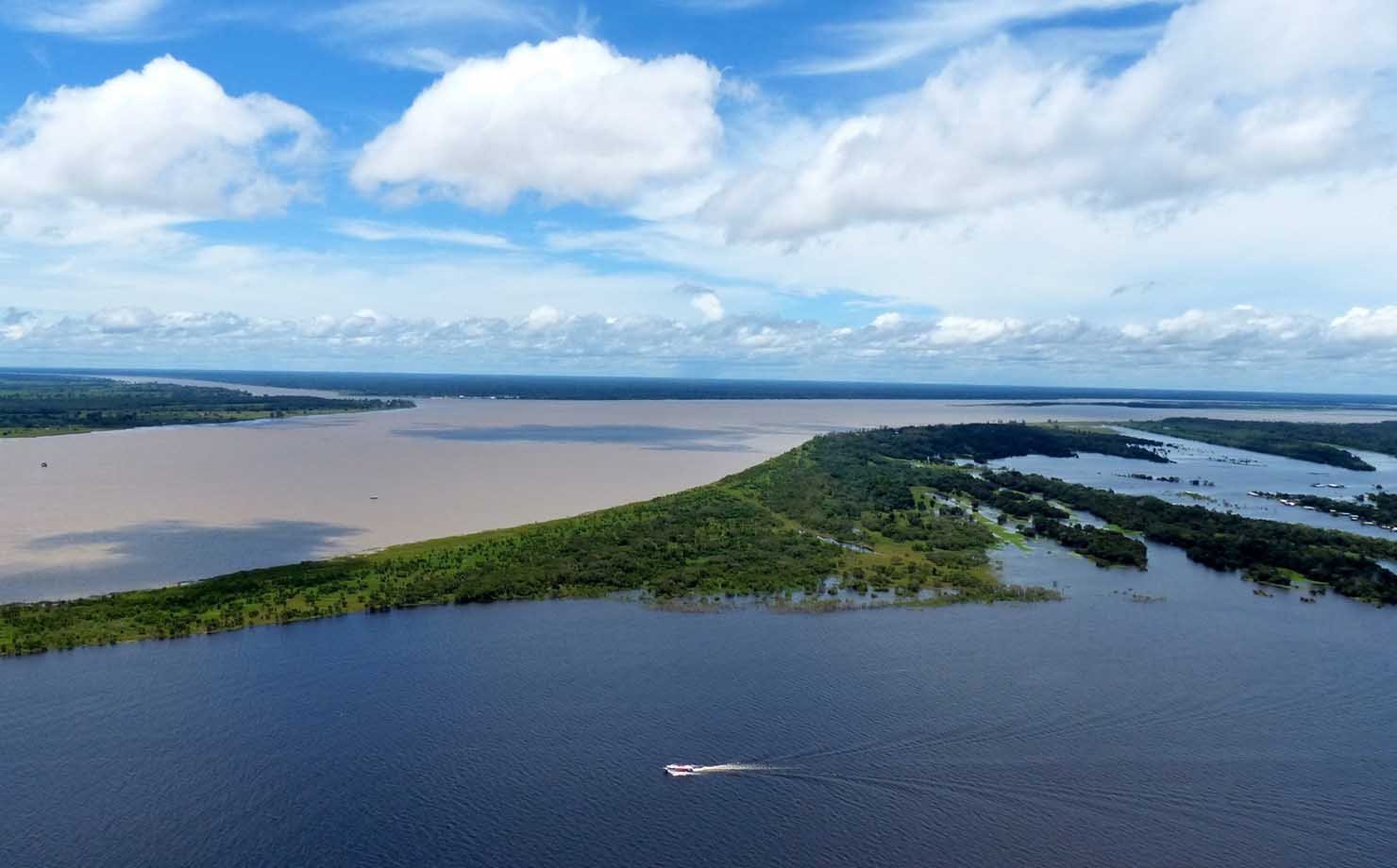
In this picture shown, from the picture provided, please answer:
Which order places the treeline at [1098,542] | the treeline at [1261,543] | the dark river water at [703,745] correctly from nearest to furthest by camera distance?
the dark river water at [703,745] < the treeline at [1261,543] < the treeline at [1098,542]

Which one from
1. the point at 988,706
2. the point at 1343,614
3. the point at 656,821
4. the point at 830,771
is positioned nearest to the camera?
the point at 656,821

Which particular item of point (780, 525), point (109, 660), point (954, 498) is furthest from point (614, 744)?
point (954, 498)

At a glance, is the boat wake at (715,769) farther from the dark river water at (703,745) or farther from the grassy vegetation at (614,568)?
the grassy vegetation at (614,568)

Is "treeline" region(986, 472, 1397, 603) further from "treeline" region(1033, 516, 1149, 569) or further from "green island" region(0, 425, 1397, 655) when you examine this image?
"treeline" region(1033, 516, 1149, 569)

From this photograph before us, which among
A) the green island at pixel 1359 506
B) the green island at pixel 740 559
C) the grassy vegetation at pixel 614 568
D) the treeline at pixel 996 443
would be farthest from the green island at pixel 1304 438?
the grassy vegetation at pixel 614 568

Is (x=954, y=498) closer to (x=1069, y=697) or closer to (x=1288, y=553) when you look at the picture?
(x=1288, y=553)
